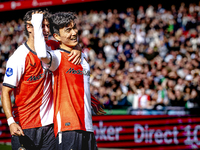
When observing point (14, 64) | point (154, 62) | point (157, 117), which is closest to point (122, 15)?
point (154, 62)

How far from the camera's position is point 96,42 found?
14.0m

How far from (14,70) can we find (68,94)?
686 mm

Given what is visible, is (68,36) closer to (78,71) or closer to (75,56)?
(75,56)

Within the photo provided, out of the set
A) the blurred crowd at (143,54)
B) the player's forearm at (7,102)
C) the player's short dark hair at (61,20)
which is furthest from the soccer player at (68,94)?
the blurred crowd at (143,54)

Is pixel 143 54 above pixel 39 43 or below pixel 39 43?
above

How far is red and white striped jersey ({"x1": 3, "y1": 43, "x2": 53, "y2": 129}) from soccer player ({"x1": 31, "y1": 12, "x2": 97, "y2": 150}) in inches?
12.6

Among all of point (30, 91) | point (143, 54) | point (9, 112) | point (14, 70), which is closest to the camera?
point (9, 112)

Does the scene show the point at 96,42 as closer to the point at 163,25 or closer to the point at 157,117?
the point at 163,25

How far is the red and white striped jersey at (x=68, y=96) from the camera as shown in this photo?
2.95 metres

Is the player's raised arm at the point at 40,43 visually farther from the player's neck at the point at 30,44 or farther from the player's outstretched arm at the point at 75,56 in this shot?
the player's neck at the point at 30,44

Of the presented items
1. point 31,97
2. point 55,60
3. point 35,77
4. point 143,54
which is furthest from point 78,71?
point 143,54

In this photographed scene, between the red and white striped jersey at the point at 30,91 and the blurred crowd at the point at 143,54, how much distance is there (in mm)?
5120

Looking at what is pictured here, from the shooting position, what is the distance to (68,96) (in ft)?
9.70

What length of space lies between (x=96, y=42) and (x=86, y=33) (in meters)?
0.87
